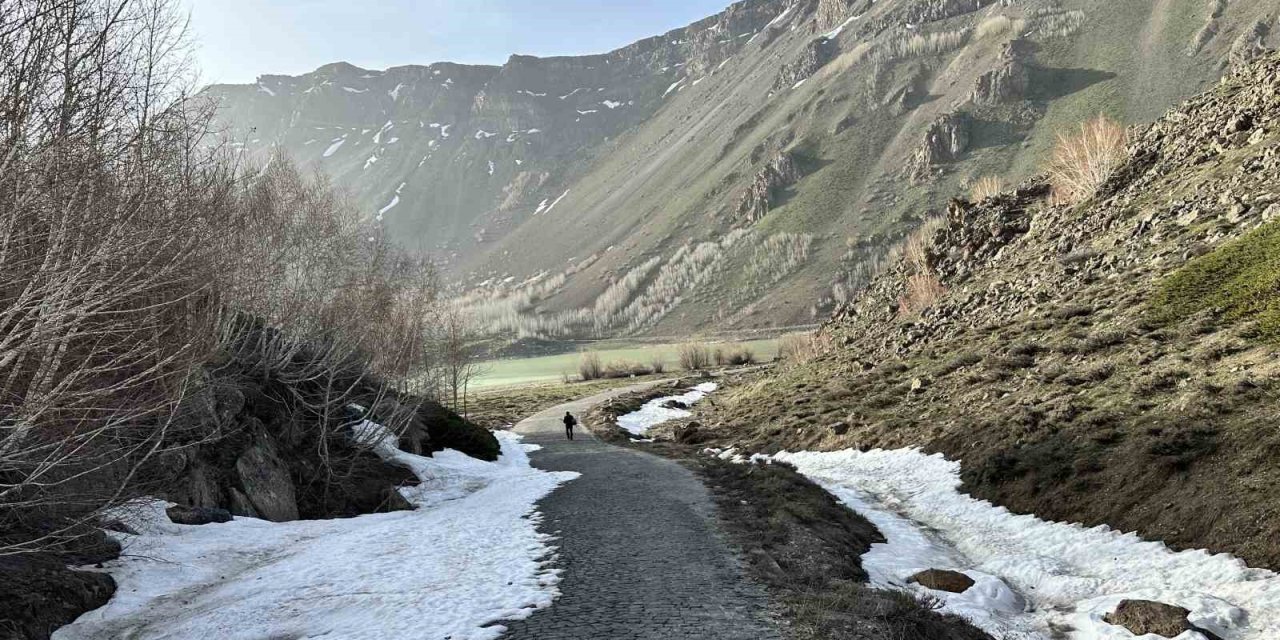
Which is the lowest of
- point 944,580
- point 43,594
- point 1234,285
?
point 944,580

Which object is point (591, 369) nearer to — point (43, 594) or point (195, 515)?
point (195, 515)

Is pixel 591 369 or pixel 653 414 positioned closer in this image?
pixel 653 414

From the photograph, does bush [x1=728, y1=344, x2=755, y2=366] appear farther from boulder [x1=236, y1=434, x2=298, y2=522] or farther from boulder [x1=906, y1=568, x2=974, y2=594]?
boulder [x1=906, y1=568, x2=974, y2=594]

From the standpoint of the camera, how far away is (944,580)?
1302 cm

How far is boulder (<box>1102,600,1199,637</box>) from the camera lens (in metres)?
9.94

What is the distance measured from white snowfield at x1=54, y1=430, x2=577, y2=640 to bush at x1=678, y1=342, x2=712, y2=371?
104 metres

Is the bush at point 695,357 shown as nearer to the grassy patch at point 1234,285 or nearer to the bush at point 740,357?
the bush at point 740,357

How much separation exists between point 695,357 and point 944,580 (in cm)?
11145

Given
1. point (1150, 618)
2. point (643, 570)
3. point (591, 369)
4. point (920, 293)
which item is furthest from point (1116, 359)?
point (591, 369)

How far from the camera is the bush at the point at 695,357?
406ft

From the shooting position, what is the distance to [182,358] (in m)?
14.3

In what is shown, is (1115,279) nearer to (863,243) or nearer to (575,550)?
(575,550)

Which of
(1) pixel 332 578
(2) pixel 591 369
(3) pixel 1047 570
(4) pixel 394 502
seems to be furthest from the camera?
(2) pixel 591 369

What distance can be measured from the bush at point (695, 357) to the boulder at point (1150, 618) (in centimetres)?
11145
